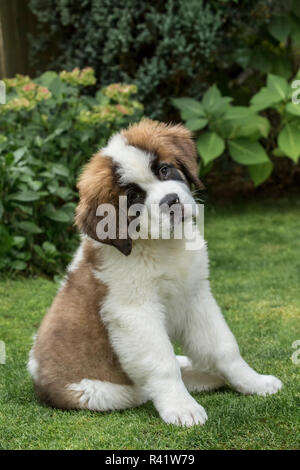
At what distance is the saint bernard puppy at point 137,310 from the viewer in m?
3.32

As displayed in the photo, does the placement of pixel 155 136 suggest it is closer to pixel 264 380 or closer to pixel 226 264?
pixel 264 380

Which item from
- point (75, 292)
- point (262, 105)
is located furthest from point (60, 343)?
point (262, 105)

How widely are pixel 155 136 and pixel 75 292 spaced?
2.81 feet

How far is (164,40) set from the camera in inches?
308

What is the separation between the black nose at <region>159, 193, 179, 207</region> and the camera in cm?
325

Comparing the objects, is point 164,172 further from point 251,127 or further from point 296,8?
point 296,8

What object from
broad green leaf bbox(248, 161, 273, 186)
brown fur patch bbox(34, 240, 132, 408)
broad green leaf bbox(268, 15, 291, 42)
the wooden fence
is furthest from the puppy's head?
the wooden fence

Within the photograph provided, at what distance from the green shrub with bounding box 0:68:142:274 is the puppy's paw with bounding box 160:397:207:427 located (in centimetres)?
317

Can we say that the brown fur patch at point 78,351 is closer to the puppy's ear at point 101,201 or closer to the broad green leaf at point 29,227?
the puppy's ear at point 101,201

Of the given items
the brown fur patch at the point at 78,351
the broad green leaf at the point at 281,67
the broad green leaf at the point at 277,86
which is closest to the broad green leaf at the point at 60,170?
the broad green leaf at the point at 277,86

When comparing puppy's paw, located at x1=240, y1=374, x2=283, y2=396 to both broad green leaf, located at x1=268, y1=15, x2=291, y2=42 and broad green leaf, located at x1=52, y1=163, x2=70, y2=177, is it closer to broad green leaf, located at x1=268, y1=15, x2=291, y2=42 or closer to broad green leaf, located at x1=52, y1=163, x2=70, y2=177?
broad green leaf, located at x1=52, y1=163, x2=70, y2=177

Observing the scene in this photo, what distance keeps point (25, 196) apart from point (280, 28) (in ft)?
12.8

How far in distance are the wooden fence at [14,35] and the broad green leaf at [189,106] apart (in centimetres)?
208

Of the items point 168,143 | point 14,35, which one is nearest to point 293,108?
point 14,35
